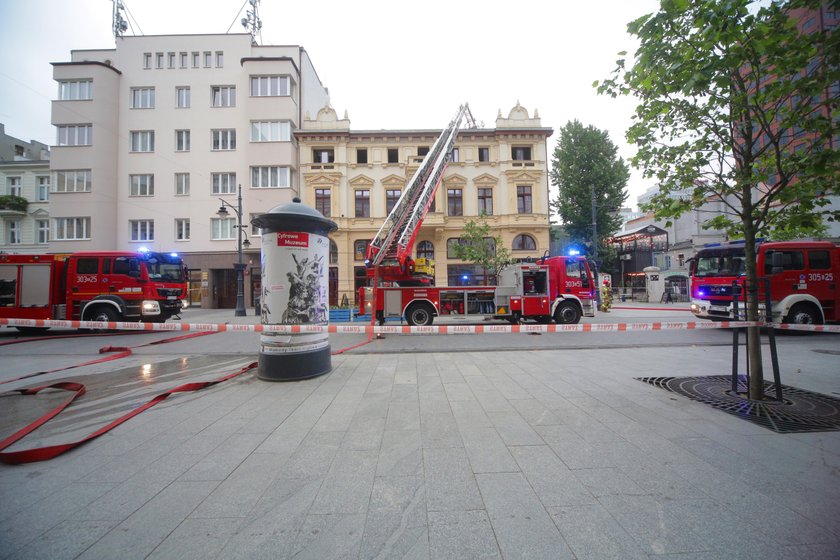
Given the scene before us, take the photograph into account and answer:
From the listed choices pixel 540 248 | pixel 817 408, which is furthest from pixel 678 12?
pixel 540 248

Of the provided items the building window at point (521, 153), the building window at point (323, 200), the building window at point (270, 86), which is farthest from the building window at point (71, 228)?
the building window at point (521, 153)

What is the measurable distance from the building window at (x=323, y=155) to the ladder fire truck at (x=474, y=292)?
16815 millimetres

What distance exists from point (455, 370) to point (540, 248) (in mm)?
23304

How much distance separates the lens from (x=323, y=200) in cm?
2845

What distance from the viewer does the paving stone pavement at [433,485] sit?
2049 millimetres

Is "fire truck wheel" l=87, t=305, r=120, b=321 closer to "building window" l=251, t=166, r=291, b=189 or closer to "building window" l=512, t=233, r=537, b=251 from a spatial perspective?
"building window" l=251, t=166, r=291, b=189

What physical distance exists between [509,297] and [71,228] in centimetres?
3323

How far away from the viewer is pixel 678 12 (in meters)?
3.97

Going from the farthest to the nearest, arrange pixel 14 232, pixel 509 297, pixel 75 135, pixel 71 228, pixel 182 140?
pixel 14 232, pixel 182 140, pixel 75 135, pixel 71 228, pixel 509 297

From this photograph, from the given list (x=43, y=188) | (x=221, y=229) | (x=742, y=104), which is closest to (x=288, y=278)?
(x=742, y=104)

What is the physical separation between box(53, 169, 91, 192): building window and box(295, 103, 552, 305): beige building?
52.9 ft

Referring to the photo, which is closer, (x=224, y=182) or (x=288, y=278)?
(x=288, y=278)

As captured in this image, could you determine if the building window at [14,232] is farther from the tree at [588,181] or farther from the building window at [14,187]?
the tree at [588,181]

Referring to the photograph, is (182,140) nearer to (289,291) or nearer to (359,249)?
(359,249)
